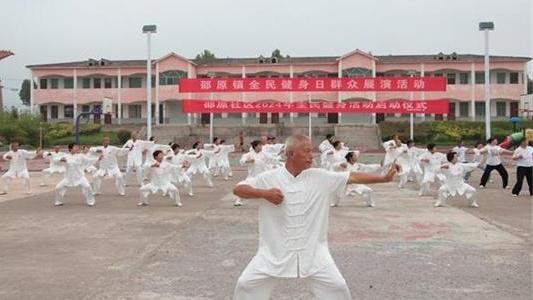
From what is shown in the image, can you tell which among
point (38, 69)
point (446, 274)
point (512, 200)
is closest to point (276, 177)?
point (446, 274)

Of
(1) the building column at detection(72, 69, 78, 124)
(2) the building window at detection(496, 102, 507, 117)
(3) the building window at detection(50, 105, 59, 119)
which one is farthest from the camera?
(3) the building window at detection(50, 105, 59, 119)

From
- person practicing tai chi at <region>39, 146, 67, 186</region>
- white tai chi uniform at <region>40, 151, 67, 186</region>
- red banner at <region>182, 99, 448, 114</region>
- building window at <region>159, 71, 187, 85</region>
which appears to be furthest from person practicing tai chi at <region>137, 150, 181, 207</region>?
building window at <region>159, 71, 187, 85</region>

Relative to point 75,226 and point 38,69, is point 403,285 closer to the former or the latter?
point 75,226

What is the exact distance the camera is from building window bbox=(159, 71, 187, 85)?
54906 mm

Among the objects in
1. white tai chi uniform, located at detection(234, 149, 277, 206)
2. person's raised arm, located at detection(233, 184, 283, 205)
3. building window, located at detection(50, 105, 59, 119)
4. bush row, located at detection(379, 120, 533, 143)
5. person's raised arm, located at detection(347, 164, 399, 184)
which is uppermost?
building window, located at detection(50, 105, 59, 119)

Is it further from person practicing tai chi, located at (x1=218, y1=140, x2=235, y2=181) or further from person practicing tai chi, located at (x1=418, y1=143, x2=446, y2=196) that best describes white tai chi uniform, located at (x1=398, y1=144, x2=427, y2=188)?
person practicing tai chi, located at (x1=218, y1=140, x2=235, y2=181)

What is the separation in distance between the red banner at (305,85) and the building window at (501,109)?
28.3 metres

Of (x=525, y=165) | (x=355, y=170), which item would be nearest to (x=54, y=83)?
(x=525, y=165)

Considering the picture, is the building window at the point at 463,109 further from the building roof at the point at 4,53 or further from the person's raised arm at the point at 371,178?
the person's raised arm at the point at 371,178

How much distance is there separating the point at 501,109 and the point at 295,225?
52.8 metres

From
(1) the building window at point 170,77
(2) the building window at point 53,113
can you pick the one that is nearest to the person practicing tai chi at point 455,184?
(1) the building window at point 170,77

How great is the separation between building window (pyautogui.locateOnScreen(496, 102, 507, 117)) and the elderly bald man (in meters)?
52.2

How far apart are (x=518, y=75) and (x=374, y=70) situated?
38.7 ft

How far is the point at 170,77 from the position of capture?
55.3m
